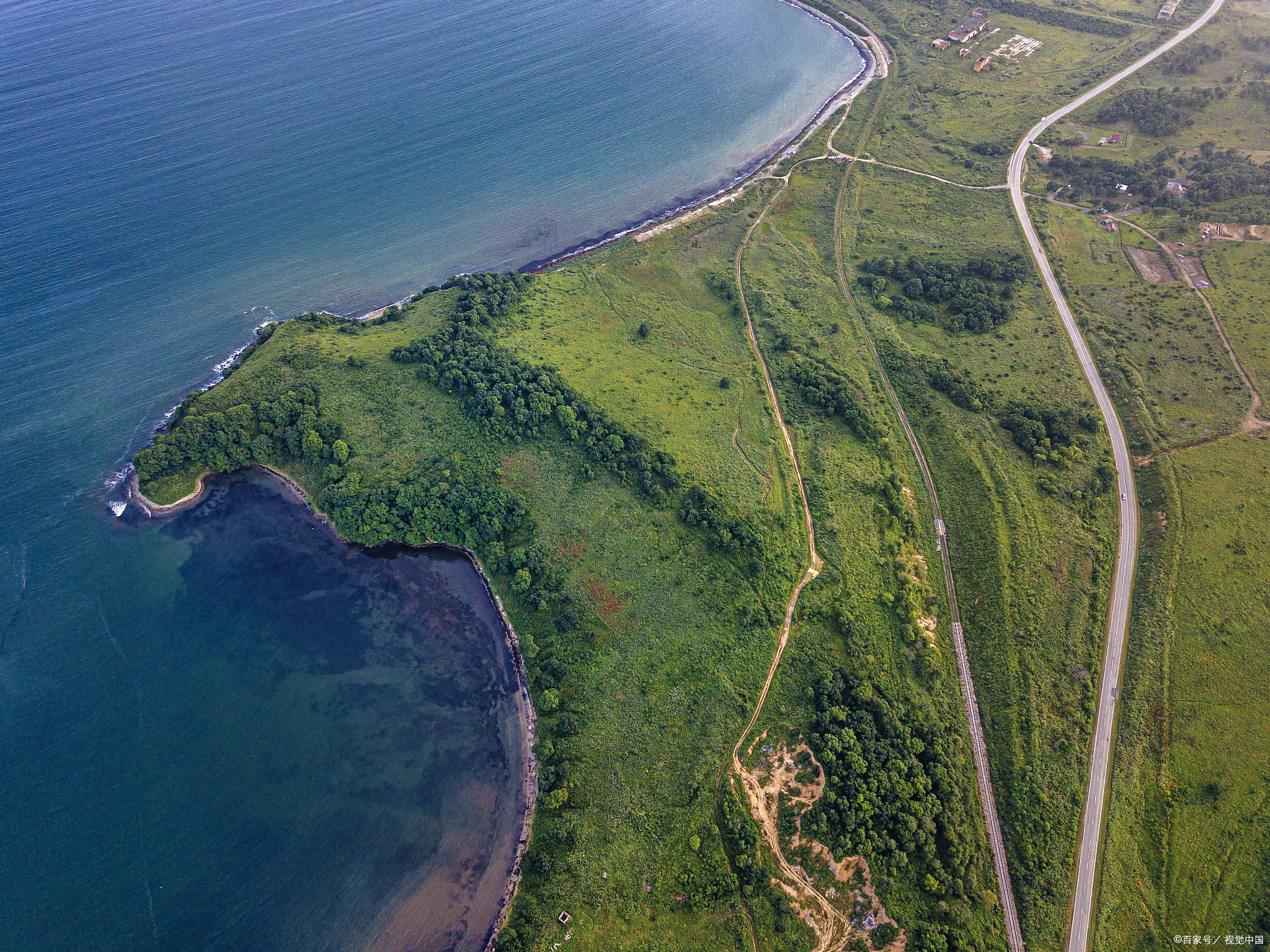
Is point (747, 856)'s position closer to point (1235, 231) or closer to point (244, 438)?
point (244, 438)

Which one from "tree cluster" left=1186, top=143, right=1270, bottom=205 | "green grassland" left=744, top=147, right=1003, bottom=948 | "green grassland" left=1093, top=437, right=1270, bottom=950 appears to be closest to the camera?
"green grassland" left=1093, top=437, right=1270, bottom=950

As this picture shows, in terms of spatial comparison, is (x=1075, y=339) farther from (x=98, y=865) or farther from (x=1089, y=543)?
(x=98, y=865)

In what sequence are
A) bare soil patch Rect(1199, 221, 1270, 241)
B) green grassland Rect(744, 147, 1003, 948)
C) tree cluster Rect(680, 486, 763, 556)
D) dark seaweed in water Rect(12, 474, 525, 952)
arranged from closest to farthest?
green grassland Rect(744, 147, 1003, 948) → dark seaweed in water Rect(12, 474, 525, 952) → tree cluster Rect(680, 486, 763, 556) → bare soil patch Rect(1199, 221, 1270, 241)

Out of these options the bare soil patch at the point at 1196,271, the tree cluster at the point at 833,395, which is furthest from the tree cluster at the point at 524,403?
the bare soil patch at the point at 1196,271

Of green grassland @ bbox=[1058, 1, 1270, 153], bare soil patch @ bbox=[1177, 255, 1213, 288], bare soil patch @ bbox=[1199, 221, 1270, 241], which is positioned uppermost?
green grassland @ bbox=[1058, 1, 1270, 153]

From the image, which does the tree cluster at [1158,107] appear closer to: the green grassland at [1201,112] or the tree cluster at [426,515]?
the green grassland at [1201,112]

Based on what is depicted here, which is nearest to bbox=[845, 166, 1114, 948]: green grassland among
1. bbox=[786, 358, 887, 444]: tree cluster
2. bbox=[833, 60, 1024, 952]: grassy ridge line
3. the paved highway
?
bbox=[833, 60, 1024, 952]: grassy ridge line

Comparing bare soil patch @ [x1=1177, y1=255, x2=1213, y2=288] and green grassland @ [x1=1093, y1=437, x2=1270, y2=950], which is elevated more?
bare soil patch @ [x1=1177, y1=255, x2=1213, y2=288]

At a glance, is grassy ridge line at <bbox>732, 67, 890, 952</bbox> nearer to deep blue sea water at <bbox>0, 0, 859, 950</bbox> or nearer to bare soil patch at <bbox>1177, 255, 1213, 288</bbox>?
deep blue sea water at <bbox>0, 0, 859, 950</bbox>
